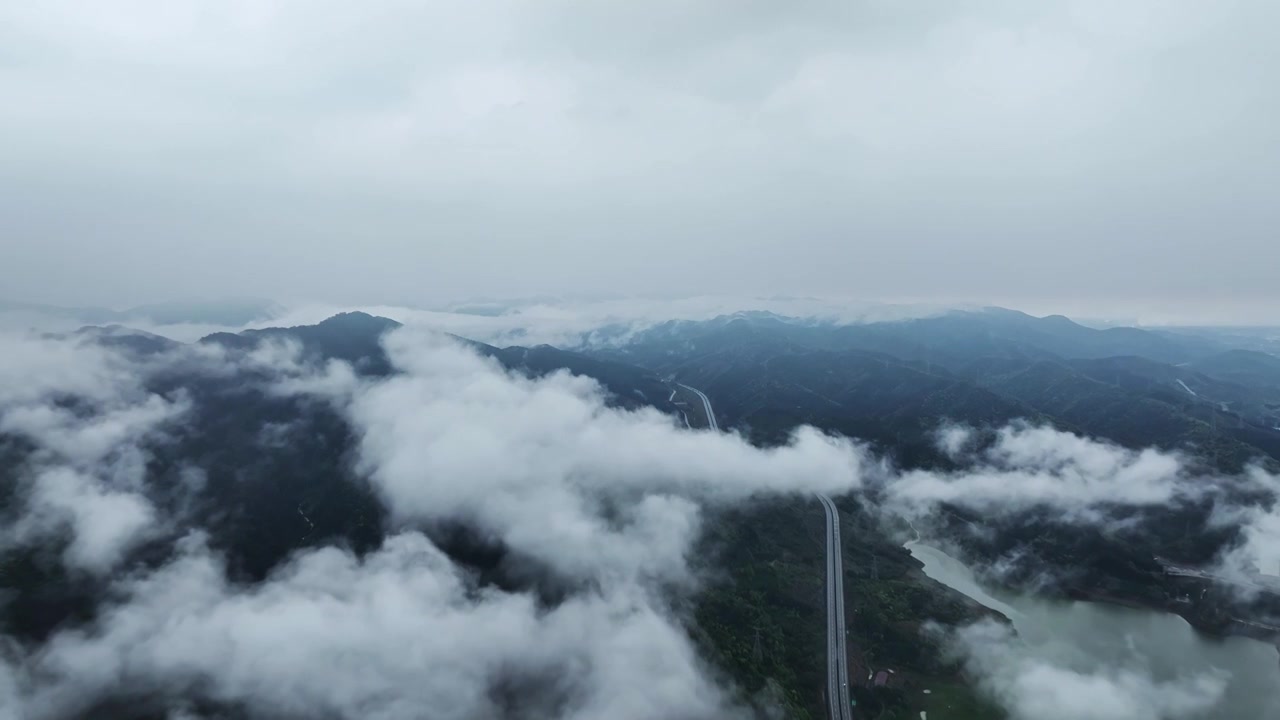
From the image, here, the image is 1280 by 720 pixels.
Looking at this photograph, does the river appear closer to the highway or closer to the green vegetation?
the green vegetation

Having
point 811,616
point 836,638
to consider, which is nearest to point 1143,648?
point 836,638

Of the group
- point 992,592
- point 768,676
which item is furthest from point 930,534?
point 768,676

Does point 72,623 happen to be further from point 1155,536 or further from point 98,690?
point 1155,536

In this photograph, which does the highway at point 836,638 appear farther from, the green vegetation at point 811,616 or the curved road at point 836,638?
the green vegetation at point 811,616

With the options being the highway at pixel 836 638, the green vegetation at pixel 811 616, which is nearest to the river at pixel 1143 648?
the green vegetation at pixel 811 616

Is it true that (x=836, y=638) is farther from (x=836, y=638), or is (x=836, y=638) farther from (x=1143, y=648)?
(x=1143, y=648)
